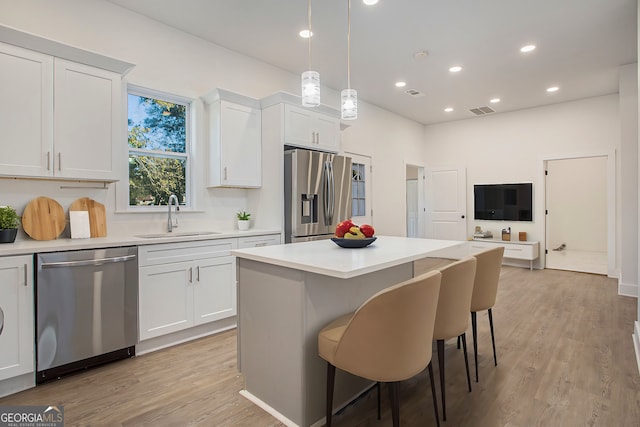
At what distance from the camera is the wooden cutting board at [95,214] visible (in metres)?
2.90

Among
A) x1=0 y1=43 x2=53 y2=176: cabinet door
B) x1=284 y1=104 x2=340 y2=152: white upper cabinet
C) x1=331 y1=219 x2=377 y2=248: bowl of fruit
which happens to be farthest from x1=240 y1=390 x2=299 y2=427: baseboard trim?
x1=284 y1=104 x2=340 y2=152: white upper cabinet

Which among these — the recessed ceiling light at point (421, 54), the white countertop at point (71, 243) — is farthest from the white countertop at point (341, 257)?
the recessed ceiling light at point (421, 54)

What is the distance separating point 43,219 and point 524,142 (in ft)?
24.2

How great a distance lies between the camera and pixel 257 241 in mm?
3590

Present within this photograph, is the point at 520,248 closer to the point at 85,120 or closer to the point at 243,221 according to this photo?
the point at 243,221

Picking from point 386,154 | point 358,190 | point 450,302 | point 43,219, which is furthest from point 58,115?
point 386,154

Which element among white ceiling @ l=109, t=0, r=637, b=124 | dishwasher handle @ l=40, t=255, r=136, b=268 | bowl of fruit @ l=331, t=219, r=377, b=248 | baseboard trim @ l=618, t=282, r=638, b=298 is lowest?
baseboard trim @ l=618, t=282, r=638, b=298

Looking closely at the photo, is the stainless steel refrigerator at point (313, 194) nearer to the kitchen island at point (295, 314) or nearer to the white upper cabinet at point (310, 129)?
the white upper cabinet at point (310, 129)

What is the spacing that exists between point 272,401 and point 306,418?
0.87 feet

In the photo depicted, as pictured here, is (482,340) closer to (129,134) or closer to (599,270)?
(129,134)

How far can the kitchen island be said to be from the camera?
1795 millimetres

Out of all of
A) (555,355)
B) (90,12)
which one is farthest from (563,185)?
(90,12)

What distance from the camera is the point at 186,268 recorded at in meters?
3.03

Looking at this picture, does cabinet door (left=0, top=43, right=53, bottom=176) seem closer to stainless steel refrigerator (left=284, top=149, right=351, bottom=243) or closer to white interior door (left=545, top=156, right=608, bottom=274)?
stainless steel refrigerator (left=284, top=149, right=351, bottom=243)
